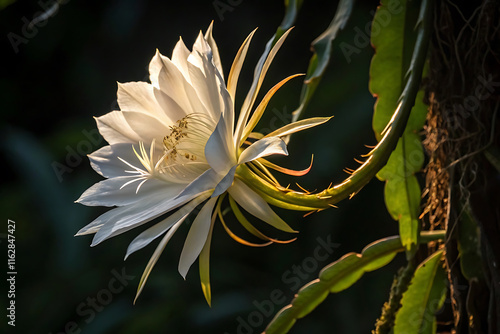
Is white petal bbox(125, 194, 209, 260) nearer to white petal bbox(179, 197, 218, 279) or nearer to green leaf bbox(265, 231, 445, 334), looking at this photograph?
white petal bbox(179, 197, 218, 279)

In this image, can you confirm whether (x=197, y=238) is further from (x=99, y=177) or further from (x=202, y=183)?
(x=99, y=177)

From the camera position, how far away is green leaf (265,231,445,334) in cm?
66

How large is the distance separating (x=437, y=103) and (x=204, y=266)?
430 millimetres

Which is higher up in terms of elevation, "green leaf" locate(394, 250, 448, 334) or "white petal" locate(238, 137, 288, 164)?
"white petal" locate(238, 137, 288, 164)

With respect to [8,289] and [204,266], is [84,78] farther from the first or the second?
[204,266]

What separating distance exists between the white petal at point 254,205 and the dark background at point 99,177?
864 millimetres

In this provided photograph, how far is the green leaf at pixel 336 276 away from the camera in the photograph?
66cm

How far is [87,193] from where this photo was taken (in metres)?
0.56
